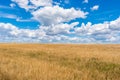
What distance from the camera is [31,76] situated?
32.8 ft

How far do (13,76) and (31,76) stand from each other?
2.85ft

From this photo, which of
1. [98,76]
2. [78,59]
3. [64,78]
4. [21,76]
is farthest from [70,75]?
[78,59]

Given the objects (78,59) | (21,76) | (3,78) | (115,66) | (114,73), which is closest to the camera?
(3,78)

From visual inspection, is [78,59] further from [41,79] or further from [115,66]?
[41,79]

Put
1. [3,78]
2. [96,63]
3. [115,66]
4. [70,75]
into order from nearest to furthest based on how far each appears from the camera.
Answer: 1. [3,78]
2. [70,75]
3. [115,66]
4. [96,63]

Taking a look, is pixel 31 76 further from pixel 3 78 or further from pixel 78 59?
pixel 78 59

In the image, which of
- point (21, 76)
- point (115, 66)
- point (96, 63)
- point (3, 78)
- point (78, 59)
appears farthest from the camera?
point (78, 59)

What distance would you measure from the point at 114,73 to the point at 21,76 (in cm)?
579

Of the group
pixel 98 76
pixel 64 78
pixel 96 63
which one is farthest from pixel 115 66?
pixel 64 78

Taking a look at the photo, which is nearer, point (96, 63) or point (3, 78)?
point (3, 78)

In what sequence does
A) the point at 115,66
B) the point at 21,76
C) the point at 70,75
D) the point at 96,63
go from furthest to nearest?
the point at 96,63 < the point at 115,66 < the point at 70,75 < the point at 21,76

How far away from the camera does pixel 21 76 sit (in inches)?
388

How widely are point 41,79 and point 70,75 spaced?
1.89m

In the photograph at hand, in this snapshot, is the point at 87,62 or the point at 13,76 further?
the point at 87,62
